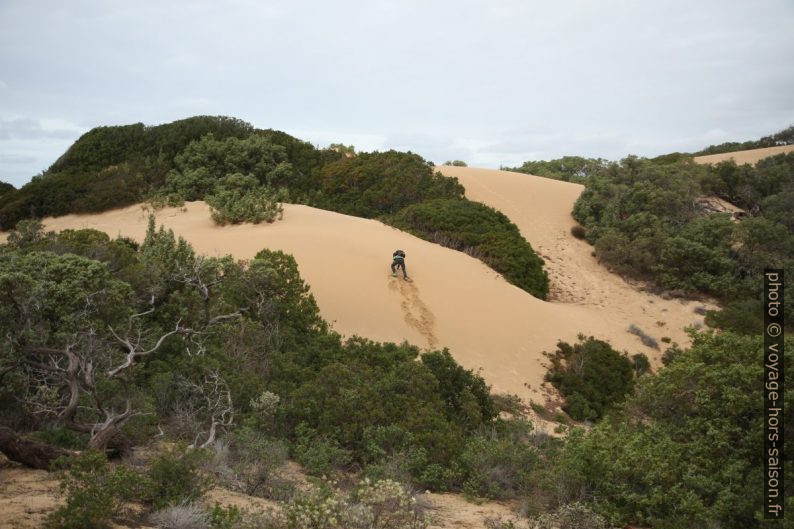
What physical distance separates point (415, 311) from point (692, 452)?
386 inches

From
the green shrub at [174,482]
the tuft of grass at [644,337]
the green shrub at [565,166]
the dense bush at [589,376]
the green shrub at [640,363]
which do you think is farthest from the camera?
the green shrub at [565,166]

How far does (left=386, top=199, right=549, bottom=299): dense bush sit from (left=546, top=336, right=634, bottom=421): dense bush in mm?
4398

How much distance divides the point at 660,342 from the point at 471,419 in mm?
10484

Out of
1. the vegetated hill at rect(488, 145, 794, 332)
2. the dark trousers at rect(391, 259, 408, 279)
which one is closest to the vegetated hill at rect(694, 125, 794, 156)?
the vegetated hill at rect(488, 145, 794, 332)

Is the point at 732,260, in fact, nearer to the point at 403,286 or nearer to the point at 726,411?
the point at 403,286

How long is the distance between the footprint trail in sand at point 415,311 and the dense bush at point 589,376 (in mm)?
3076

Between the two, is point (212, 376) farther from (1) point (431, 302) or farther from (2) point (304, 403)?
(1) point (431, 302)

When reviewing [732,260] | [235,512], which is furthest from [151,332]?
[732,260]

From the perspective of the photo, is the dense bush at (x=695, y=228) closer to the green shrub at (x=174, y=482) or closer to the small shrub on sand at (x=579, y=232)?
the small shrub on sand at (x=579, y=232)

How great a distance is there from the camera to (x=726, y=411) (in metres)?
7.86

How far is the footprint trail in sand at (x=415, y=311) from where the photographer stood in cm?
1630

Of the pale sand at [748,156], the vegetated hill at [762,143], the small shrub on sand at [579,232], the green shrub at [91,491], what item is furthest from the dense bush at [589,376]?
the vegetated hill at [762,143]

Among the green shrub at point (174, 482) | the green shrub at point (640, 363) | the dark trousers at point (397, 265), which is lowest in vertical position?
the green shrub at point (640, 363)

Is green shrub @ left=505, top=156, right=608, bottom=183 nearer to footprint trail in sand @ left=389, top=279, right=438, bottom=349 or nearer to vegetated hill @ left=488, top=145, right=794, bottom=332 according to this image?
vegetated hill @ left=488, top=145, right=794, bottom=332
